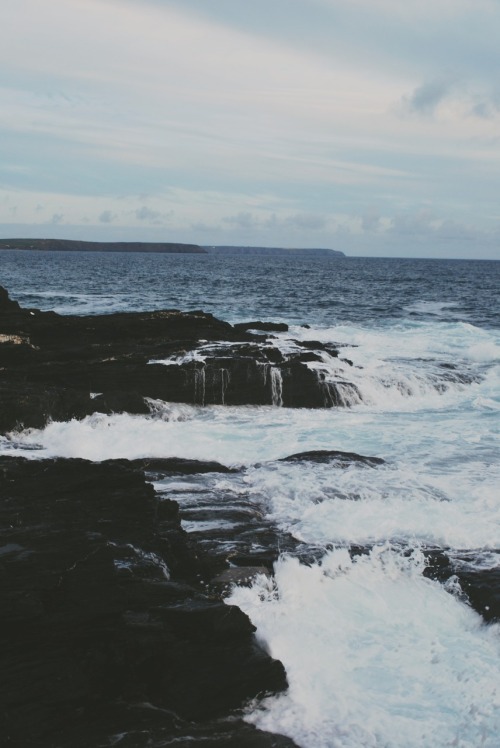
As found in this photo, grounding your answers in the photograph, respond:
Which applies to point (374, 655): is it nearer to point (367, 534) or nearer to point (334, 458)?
point (367, 534)

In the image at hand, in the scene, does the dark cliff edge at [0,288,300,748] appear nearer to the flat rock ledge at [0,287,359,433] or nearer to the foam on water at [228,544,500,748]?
the foam on water at [228,544,500,748]

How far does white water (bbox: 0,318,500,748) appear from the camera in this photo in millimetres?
6441

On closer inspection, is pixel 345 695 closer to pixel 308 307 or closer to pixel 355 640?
pixel 355 640

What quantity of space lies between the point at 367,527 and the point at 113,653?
4952mm

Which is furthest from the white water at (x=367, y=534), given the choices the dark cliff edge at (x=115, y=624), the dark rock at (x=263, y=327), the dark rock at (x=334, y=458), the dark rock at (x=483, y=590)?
the dark rock at (x=263, y=327)

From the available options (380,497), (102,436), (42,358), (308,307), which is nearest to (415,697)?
(380,497)

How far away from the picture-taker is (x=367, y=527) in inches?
399

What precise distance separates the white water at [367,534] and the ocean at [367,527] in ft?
0.07

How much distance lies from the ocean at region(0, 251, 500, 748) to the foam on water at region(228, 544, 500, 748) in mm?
17

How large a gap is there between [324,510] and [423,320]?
32.4m

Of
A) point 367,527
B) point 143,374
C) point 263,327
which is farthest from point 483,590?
point 263,327

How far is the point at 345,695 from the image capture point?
662 cm

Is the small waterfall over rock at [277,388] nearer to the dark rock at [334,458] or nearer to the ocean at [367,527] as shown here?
the ocean at [367,527]

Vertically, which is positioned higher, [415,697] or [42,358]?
[42,358]
